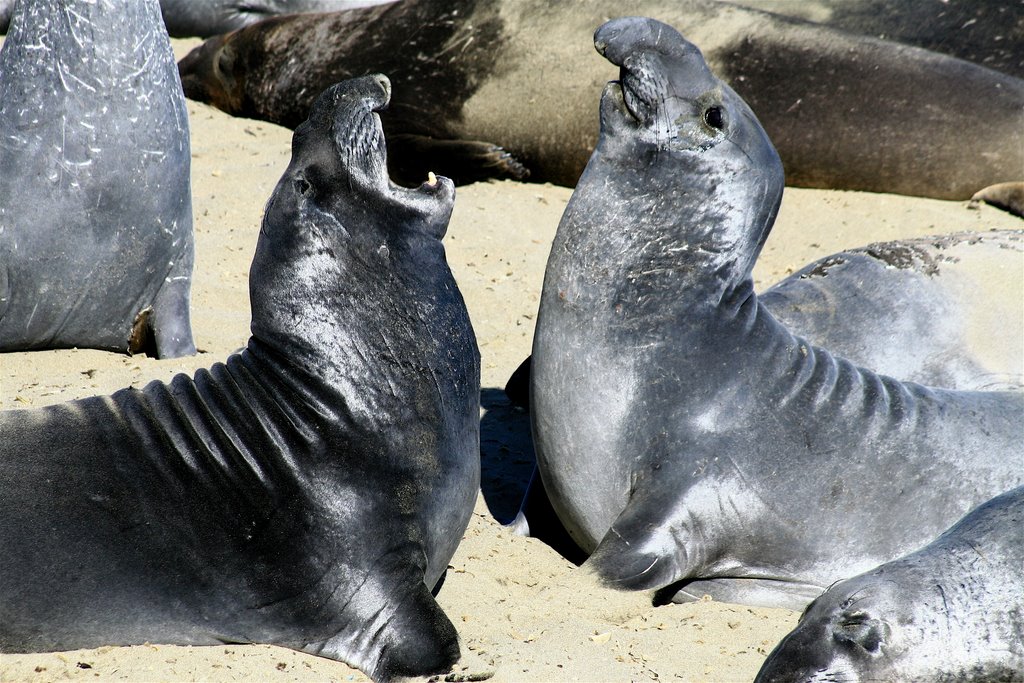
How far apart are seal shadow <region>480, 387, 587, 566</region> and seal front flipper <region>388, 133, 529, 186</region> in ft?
9.25

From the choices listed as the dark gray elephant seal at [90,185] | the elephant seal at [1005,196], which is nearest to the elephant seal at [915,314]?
the dark gray elephant seal at [90,185]

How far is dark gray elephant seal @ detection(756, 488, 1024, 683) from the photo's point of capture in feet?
10.3

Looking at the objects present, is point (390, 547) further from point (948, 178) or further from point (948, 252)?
point (948, 178)

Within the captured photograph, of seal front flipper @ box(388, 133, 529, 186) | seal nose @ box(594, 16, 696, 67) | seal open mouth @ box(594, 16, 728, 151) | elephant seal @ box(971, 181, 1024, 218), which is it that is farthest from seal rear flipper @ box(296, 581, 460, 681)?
elephant seal @ box(971, 181, 1024, 218)

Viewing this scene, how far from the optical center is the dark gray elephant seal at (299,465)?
3465 millimetres

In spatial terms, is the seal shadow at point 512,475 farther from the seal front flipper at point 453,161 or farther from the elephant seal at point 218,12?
the elephant seal at point 218,12

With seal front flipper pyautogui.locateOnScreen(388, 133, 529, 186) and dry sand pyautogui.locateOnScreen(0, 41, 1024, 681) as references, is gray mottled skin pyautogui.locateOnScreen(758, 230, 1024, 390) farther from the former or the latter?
seal front flipper pyautogui.locateOnScreen(388, 133, 529, 186)

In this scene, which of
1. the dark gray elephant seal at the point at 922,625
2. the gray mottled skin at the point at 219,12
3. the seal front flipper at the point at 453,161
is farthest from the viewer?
the gray mottled skin at the point at 219,12

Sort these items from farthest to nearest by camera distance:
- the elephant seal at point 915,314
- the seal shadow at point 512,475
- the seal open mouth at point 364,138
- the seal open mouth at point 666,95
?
the elephant seal at point 915,314 → the seal shadow at point 512,475 → the seal open mouth at point 666,95 → the seal open mouth at point 364,138

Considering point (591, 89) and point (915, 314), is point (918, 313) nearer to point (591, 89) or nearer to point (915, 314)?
point (915, 314)

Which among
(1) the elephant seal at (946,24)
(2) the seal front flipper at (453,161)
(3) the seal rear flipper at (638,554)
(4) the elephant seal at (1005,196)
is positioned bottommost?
(4) the elephant seal at (1005,196)

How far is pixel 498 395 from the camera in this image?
18.7 ft

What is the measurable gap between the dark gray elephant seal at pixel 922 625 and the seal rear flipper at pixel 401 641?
86cm

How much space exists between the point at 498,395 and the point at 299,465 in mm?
2115
